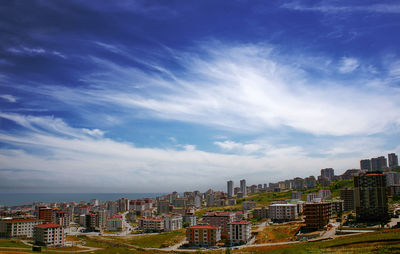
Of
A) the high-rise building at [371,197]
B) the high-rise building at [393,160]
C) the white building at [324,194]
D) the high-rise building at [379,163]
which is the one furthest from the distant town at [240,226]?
the high-rise building at [393,160]

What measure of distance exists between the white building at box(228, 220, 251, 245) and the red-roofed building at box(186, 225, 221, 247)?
2731mm

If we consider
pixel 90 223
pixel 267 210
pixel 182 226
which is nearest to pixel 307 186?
pixel 267 210

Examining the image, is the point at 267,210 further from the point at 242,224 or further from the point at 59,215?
the point at 59,215

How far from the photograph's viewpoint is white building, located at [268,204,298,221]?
81.5 m

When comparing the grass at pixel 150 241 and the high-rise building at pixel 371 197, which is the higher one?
the high-rise building at pixel 371 197

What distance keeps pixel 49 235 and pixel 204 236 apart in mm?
29880

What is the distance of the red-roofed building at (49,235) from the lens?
60.0 meters

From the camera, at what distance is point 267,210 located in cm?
8706

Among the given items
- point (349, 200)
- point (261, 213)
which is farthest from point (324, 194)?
point (261, 213)

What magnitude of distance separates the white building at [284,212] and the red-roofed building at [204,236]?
29.2m

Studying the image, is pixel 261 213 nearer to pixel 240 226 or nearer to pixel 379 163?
pixel 240 226

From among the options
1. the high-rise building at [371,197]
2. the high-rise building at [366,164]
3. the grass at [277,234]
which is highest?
the high-rise building at [366,164]

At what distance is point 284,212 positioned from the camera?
82312 millimetres

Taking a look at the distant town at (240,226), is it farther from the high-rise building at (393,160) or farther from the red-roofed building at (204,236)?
the high-rise building at (393,160)
